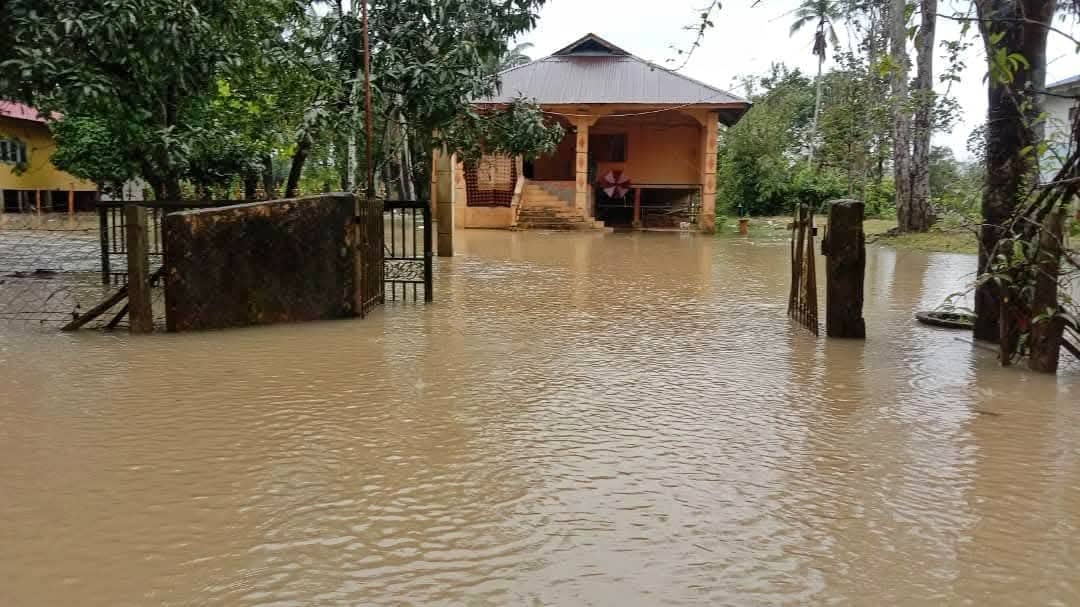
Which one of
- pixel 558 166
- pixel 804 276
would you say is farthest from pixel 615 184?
pixel 804 276

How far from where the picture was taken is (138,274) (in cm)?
704

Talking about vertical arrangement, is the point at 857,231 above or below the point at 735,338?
above

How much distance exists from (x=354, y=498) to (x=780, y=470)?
1980 mm

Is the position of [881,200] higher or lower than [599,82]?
lower

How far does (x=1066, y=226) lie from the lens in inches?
226

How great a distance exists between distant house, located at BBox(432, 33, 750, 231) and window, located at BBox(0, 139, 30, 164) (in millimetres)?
14485

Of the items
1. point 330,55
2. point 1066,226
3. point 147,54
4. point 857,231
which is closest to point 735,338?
point 857,231

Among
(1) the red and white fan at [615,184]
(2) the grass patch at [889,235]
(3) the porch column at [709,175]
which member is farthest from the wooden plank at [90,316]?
(1) the red and white fan at [615,184]

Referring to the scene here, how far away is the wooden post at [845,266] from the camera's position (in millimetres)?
7043

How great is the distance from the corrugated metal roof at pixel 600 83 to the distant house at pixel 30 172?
47.4ft

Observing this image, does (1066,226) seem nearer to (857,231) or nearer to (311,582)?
(857,231)

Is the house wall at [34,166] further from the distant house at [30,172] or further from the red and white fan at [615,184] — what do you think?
the red and white fan at [615,184]

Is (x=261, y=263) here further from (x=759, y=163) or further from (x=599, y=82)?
(x=759, y=163)

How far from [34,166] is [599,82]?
780 inches
